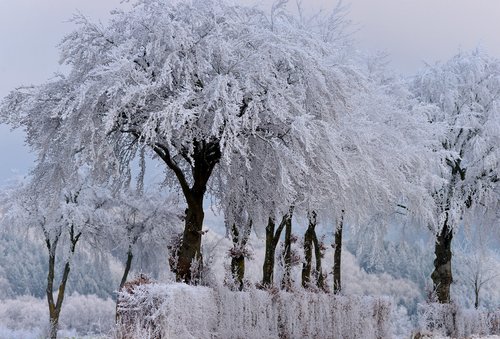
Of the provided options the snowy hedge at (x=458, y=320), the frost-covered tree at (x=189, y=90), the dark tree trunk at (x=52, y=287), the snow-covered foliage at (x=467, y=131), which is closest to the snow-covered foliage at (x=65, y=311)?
the dark tree trunk at (x=52, y=287)

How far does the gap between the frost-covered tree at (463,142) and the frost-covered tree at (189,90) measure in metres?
10.2

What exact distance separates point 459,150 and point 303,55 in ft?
40.9

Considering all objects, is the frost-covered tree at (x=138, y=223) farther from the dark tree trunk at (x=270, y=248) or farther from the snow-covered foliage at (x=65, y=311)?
the snow-covered foliage at (x=65, y=311)

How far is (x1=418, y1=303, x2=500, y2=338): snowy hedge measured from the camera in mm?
18922

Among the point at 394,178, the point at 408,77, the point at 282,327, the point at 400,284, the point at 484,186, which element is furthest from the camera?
the point at 400,284

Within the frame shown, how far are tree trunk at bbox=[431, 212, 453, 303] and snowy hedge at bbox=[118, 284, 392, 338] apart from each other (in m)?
7.76

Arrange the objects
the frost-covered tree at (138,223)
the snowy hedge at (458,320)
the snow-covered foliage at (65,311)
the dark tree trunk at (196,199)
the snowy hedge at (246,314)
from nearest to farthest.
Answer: the snowy hedge at (246,314) → the dark tree trunk at (196,199) → the snowy hedge at (458,320) → the frost-covered tree at (138,223) → the snow-covered foliage at (65,311)

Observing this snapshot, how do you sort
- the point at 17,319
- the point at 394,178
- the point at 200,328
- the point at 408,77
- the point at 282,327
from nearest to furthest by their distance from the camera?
the point at 200,328
the point at 282,327
the point at 394,178
the point at 408,77
the point at 17,319

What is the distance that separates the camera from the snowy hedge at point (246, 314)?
988cm

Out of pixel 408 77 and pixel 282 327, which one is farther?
pixel 408 77

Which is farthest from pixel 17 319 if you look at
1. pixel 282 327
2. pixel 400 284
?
pixel 282 327

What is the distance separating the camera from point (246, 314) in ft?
38.9

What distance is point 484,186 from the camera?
909 inches

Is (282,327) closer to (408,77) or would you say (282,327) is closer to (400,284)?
(408,77)
